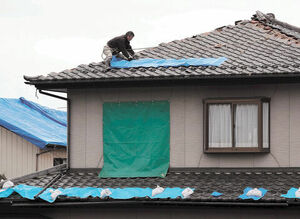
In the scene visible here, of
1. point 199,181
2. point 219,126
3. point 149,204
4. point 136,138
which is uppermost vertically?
point 219,126

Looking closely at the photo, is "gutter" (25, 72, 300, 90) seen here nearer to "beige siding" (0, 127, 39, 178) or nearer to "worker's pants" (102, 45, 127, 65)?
"worker's pants" (102, 45, 127, 65)

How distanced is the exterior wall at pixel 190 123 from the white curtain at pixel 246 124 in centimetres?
35

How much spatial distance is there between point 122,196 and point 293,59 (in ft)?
20.5

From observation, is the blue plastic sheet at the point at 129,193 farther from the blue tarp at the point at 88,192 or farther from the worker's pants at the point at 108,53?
the worker's pants at the point at 108,53

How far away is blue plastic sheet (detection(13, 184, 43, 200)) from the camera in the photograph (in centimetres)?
1662

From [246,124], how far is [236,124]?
278 millimetres

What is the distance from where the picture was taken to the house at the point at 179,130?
17.3 m

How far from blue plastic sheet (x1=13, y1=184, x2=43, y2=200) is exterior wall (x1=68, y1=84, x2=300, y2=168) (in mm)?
2097

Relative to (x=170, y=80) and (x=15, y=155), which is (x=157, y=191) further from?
(x=15, y=155)

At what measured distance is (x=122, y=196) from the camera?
640 inches

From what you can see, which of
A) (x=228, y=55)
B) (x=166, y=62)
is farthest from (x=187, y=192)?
(x=228, y=55)

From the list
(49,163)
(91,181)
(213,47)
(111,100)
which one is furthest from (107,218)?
(49,163)

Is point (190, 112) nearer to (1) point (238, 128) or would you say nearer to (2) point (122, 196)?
(1) point (238, 128)

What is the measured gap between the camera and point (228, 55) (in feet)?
62.9
